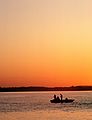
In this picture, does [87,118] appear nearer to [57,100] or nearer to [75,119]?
[75,119]

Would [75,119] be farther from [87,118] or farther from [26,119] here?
[26,119]

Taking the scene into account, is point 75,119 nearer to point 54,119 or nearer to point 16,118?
point 54,119

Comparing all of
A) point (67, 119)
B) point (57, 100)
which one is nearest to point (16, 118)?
point (67, 119)

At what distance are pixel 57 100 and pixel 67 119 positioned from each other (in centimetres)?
4790

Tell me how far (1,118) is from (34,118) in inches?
168

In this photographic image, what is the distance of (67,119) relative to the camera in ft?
193

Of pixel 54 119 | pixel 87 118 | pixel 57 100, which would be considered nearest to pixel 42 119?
pixel 54 119

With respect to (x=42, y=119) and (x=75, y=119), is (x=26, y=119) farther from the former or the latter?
(x=75, y=119)

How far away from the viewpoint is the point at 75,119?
2295 inches

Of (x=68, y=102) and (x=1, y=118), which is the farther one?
(x=68, y=102)

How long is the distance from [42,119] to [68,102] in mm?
48026

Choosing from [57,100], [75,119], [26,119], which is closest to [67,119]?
[75,119]

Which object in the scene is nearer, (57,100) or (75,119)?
(75,119)

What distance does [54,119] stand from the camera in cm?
5903
